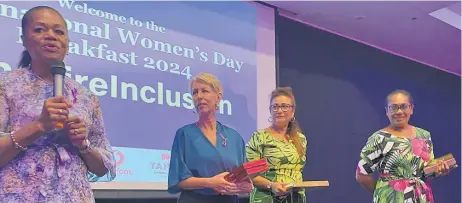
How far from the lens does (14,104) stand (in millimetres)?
1263

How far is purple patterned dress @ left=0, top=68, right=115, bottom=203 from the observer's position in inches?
48.4

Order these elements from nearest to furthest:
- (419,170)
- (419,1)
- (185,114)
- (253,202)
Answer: (253,202) → (419,170) → (185,114) → (419,1)

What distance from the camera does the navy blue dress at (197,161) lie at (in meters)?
1.93

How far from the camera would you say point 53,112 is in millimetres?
1130

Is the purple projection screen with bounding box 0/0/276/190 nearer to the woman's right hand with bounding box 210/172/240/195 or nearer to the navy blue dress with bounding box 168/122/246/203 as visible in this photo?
the navy blue dress with bounding box 168/122/246/203

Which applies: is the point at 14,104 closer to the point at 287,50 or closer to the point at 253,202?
the point at 253,202

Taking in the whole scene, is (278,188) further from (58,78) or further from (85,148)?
(58,78)

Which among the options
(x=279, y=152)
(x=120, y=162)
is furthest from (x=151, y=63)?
(x=279, y=152)

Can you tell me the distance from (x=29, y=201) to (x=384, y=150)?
1.97 meters

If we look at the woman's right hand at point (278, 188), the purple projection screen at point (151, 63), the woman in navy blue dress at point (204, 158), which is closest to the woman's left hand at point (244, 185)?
the woman in navy blue dress at point (204, 158)

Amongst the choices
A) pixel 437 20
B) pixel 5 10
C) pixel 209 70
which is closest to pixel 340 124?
pixel 437 20

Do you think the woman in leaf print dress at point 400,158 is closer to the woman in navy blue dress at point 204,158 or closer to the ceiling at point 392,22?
the woman in navy blue dress at point 204,158

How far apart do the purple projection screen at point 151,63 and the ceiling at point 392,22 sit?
2.38ft

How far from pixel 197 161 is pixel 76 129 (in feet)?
2.57
